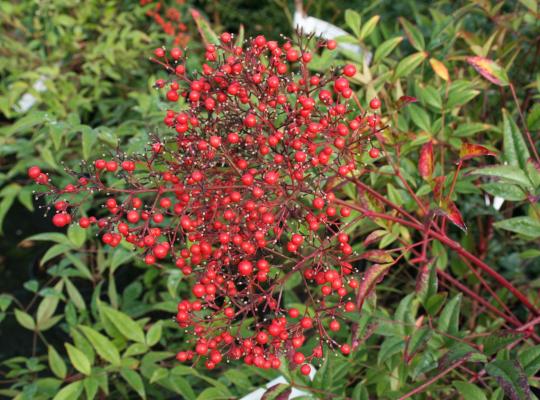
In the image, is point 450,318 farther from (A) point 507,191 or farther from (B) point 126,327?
(B) point 126,327

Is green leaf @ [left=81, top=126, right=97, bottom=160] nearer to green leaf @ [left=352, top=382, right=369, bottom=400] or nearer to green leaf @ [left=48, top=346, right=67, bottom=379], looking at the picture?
green leaf @ [left=48, top=346, right=67, bottom=379]

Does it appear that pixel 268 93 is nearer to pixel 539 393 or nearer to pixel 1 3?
pixel 539 393

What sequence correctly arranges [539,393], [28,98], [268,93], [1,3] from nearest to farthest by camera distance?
[268,93]
[539,393]
[28,98]
[1,3]

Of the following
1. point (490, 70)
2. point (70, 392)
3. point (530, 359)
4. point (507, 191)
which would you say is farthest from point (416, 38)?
point (70, 392)

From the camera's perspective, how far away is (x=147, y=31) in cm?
235

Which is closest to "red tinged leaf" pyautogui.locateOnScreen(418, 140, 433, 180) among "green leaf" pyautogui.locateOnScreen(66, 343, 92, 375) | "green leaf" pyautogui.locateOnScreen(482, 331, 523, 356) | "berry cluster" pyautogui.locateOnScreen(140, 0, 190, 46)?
"green leaf" pyautogui.locateOnScreen(482, 331, 523, 356)

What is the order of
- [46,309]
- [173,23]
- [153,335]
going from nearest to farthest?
[153,335] → [46,309] → [173,23]

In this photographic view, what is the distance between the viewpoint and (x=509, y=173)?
832mm

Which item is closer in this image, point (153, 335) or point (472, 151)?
point (472, 151)

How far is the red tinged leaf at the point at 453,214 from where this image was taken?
2.60 feet

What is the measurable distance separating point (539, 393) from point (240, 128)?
2.27ft

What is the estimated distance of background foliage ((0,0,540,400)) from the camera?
852mm

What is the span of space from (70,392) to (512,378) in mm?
644

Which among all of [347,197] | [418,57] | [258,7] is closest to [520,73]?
[418,57]
